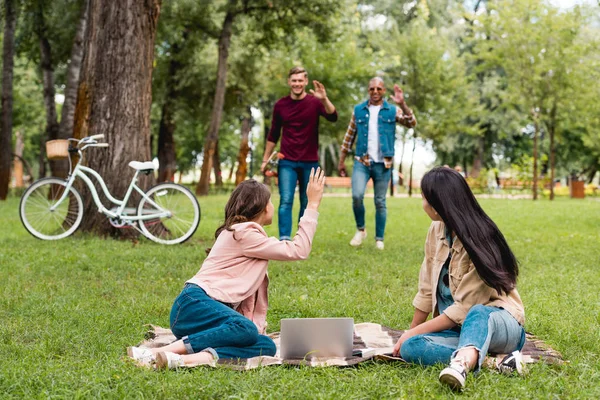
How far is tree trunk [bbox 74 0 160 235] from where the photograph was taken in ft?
31.8

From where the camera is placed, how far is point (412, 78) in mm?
35062

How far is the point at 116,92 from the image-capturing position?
31.8 ft

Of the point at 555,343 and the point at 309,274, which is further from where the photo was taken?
the point at 309,274

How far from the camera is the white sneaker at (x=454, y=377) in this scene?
10.8 ft

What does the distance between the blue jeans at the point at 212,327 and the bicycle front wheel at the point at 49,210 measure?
228 inches

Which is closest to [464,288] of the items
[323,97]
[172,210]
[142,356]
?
[142,356]

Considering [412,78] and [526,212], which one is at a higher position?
[412,78]

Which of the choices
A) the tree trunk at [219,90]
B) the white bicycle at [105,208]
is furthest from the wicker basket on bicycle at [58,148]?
the tree trunk at [219,90]

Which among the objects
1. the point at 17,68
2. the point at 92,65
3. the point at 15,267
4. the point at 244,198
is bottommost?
the point at 15,267

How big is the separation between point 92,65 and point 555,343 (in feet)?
24.4

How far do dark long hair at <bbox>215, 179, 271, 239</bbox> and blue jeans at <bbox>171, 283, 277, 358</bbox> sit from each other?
18.1 inches

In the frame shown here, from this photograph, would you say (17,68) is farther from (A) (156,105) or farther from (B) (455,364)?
(B) (455,364)

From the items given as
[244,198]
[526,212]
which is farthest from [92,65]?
[526,212]

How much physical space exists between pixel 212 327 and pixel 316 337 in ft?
1.88
